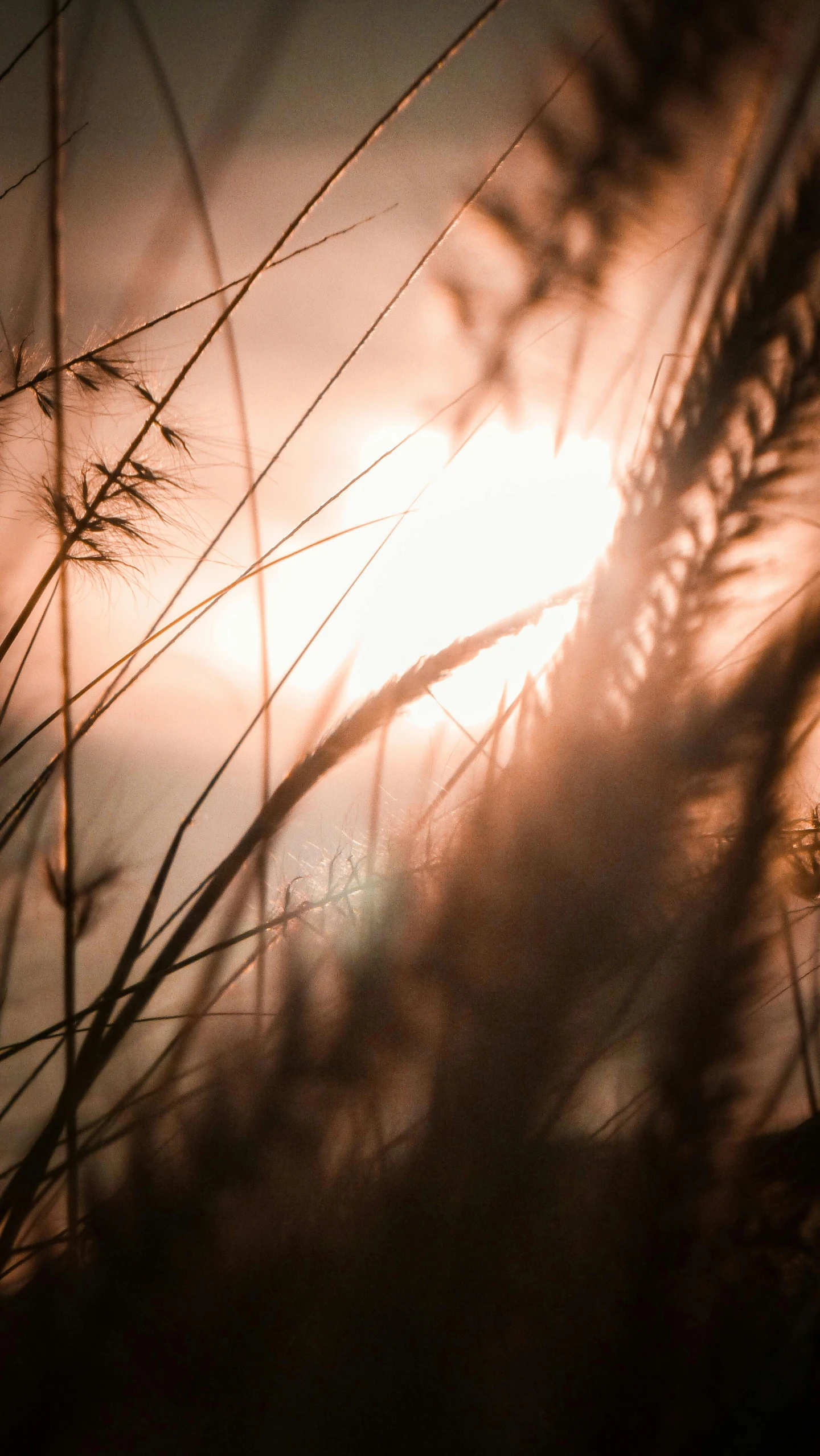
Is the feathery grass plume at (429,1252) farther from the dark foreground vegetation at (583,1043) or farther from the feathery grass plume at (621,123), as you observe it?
the feathery grass plume at (621,123)

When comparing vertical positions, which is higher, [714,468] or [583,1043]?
[714,468]

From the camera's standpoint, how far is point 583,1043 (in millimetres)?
216

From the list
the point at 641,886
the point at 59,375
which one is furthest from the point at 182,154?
the point at 641,886

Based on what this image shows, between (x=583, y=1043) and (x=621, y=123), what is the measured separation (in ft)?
0.94

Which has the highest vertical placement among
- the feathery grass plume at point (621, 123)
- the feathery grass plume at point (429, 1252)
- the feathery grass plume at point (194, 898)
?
the feathery grass plume at point (621, 123)

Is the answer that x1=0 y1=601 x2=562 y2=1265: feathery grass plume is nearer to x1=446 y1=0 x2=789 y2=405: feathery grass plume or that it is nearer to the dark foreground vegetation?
the dark foreground vegetation

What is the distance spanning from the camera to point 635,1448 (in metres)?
0.23

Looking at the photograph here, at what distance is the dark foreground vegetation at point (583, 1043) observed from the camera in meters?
0.18

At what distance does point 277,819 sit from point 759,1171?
21cm

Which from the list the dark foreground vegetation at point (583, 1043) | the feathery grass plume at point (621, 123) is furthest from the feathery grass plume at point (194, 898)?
the feathery grass plume at point (621, 123)

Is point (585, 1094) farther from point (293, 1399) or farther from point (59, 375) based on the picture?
point (59, 375)

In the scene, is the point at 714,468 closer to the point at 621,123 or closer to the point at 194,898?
the point at 621,123

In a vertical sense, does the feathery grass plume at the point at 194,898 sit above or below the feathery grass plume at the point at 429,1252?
above

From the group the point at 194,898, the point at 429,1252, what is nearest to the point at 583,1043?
the point at 429,1252
